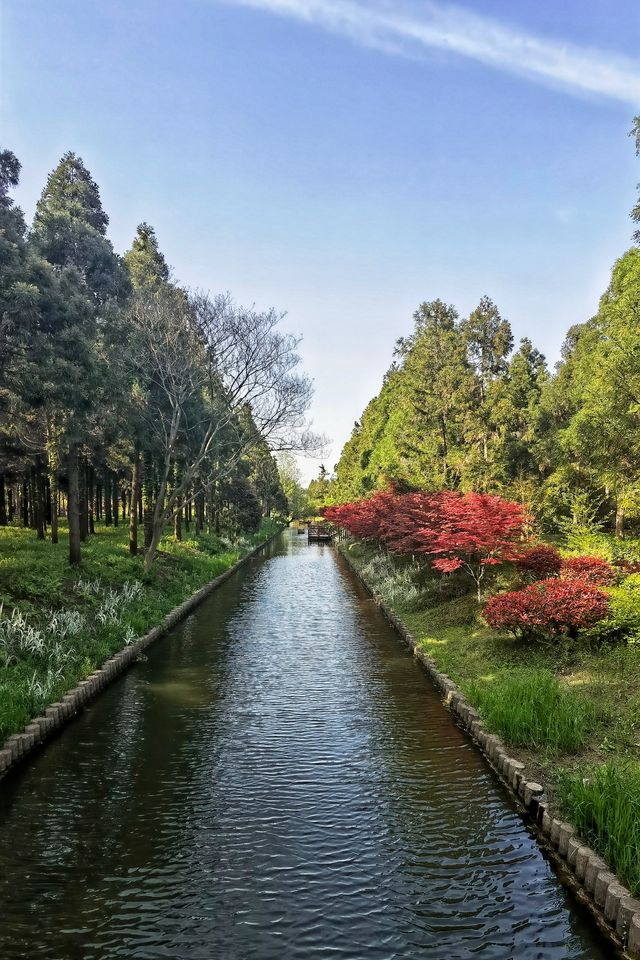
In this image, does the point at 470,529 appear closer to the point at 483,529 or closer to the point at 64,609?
the point at 483,529

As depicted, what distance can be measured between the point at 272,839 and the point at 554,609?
757cm

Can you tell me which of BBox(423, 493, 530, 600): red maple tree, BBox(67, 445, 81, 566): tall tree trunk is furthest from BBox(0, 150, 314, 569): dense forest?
BBox(423, 493, 530, 600): red maple tree

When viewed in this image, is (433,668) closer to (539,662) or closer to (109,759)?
(539,662)

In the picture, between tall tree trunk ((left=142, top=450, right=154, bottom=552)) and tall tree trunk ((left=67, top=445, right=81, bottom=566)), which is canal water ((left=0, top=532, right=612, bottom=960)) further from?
tall tree trunk ((left=142, top=450, right=154, bottom=552))

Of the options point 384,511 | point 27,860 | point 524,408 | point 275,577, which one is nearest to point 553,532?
point 524,408

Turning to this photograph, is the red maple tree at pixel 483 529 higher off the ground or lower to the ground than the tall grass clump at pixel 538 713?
higher

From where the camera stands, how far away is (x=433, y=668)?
13.5 meters

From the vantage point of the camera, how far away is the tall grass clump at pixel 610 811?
18.7 ft

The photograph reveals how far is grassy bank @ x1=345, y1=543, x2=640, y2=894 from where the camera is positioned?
6.32 metres

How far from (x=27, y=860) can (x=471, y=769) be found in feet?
18.8

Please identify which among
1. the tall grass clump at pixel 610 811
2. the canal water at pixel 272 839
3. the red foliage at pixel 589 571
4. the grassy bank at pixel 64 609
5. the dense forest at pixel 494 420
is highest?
the dense forest at pixel 494 420

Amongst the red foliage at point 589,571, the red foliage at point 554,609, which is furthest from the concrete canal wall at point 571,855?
the red foliage at point 589,571

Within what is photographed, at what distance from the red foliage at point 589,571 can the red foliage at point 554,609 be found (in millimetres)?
775

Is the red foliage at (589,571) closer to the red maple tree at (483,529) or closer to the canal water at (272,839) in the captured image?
the red maple tree at (483,529)
